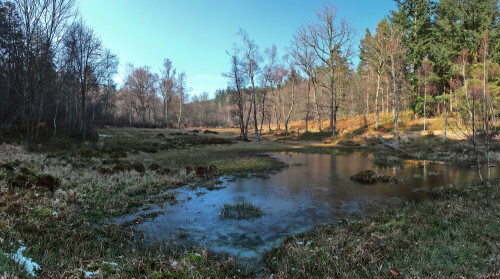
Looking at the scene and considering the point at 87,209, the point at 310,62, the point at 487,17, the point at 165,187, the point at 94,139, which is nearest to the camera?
the point at 87,209

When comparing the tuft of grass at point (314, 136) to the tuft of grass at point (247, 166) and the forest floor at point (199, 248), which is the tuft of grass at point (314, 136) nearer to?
the tuft of grass at point (247, 166)

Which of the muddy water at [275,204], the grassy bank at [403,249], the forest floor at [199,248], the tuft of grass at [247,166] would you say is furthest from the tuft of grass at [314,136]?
the grassy bank at [403,249]

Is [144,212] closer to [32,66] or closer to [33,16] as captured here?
[32,66]

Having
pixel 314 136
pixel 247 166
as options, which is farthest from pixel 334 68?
pixel 247 166

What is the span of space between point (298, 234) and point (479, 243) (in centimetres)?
314

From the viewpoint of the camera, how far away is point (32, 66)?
55.8 feet

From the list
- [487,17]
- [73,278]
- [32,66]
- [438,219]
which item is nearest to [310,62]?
[487,17]

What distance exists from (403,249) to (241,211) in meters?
4.22

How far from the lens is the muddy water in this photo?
563 cm

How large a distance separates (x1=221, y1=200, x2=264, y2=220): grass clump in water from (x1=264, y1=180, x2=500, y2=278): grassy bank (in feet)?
6.23

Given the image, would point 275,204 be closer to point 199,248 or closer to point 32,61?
point 199,248

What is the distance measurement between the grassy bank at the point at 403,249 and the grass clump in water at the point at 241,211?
1900 mm

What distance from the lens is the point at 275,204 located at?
8266 mm

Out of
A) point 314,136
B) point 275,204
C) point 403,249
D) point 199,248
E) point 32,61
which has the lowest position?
point 275,204
